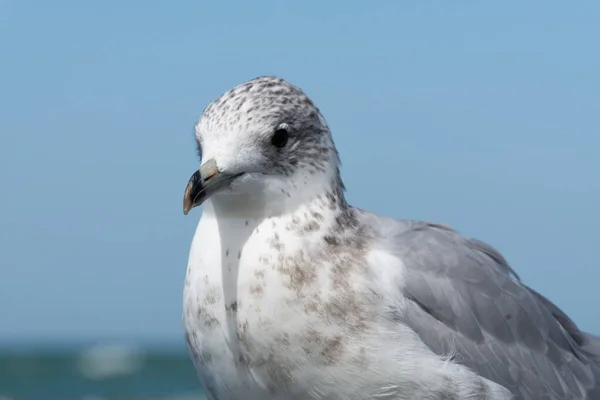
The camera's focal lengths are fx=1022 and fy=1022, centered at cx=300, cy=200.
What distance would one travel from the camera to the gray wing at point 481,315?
3488 millimetres

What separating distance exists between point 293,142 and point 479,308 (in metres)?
0.89

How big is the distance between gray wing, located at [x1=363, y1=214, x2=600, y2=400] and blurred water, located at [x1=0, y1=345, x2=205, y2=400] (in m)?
15.6

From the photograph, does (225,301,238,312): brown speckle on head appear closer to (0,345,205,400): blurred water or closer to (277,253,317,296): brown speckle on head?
(277,253,317,296): brown speckle on head

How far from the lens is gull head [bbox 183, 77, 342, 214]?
3238 mm

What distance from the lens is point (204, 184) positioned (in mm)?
3182

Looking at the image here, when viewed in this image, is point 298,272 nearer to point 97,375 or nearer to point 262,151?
point 262,151

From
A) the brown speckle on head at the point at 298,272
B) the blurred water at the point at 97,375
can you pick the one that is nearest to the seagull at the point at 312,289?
the brown speckle on head at the point at 298,272

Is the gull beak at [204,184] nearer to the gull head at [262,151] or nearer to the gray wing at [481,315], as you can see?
the gull head at [262,151]

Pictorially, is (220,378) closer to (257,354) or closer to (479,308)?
(257,354)

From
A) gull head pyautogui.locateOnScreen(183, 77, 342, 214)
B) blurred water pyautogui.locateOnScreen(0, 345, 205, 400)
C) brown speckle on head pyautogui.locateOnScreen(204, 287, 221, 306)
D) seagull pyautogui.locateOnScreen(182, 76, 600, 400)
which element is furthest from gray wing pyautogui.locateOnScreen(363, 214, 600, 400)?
blurred water pyautogui.locateOnScreen(0, 345, 205, 400)

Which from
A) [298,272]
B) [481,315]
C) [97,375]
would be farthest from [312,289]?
[97,375]

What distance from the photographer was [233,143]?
3273 mm

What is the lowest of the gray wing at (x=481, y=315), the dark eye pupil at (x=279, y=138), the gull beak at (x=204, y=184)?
the gray wing at (x=481, y=315)

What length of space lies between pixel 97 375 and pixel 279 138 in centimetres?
2061
